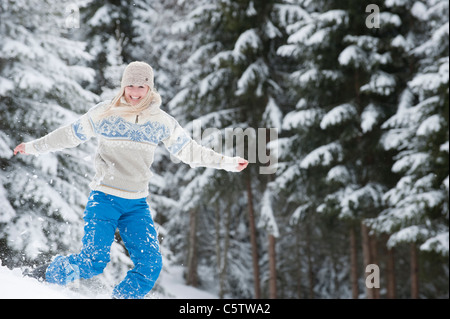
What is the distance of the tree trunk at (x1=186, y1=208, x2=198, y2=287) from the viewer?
2130 centimetres

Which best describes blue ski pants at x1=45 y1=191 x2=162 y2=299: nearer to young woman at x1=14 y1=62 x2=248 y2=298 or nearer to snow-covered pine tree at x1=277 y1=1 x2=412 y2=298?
young woman at x1=14 y1=62 x2=248 y2=298

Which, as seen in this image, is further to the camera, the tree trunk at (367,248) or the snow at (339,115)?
the tree trunk at (367,248)

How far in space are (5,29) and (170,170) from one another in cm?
1244

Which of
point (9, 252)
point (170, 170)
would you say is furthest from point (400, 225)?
point (170, 170)

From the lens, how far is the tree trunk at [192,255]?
2130 centimetres

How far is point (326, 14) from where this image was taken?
13.5 metres

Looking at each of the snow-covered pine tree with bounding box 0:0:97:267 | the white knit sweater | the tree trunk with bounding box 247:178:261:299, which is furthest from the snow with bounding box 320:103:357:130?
the white knit sweater

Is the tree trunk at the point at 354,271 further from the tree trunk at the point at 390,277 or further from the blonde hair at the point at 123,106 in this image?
the blonde hair at the point at 123,106

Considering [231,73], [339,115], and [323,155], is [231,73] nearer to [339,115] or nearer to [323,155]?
[339,115]

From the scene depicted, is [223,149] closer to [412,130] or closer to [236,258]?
[412,130]

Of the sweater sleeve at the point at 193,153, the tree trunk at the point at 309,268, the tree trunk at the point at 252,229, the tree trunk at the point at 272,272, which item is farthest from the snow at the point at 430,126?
the tree trunk at the point at 309,268

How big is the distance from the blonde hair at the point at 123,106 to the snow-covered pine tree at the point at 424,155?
881 centimetres

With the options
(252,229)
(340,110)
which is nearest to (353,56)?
(340,110)

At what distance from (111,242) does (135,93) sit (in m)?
1.19
